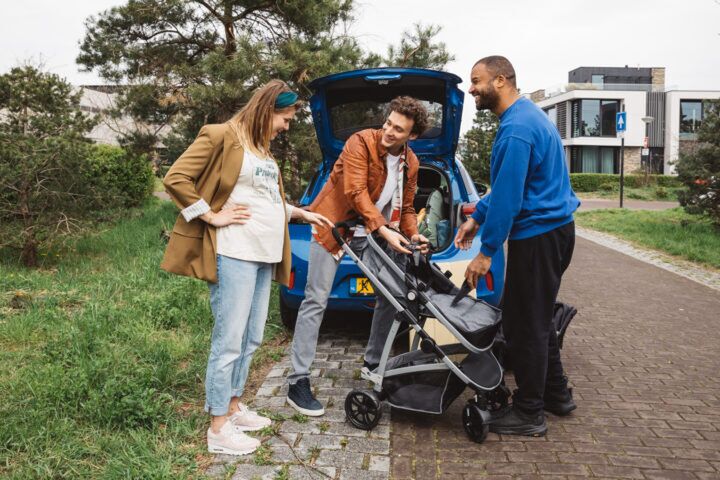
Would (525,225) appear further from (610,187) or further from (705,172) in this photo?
(610,187)

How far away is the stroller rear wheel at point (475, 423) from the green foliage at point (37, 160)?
5.99 meters

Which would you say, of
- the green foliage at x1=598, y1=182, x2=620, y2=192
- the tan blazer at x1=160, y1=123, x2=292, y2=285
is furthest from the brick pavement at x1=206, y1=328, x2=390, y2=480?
the green foliage at x1=598, y1=182, x2=620, y2=192

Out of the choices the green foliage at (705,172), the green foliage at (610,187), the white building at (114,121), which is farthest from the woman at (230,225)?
the green foliage at (610,187)

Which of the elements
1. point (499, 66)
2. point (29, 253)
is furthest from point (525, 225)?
point (29, 253)

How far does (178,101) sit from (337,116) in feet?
15.9

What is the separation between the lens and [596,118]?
49.0 meters

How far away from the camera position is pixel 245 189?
303cm

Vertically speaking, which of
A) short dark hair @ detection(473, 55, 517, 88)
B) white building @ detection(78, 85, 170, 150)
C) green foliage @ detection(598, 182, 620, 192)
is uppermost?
white building @ detection(78, 85, 170, 150)

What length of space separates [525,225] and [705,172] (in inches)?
420

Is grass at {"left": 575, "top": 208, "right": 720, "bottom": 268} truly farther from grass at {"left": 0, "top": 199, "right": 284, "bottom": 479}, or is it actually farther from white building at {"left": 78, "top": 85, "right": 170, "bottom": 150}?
white building at {"left": 78, "top": 85, "right": 170, "bottom": 150}

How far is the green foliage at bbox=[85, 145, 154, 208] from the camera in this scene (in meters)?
8.05

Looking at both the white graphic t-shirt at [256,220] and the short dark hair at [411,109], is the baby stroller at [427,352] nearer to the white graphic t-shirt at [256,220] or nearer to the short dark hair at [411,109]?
the white graphic t-shirt at [256,220]

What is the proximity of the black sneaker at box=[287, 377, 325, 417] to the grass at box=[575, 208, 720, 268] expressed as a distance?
332 inches

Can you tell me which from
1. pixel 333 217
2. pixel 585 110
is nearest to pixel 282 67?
pixel 333 217
